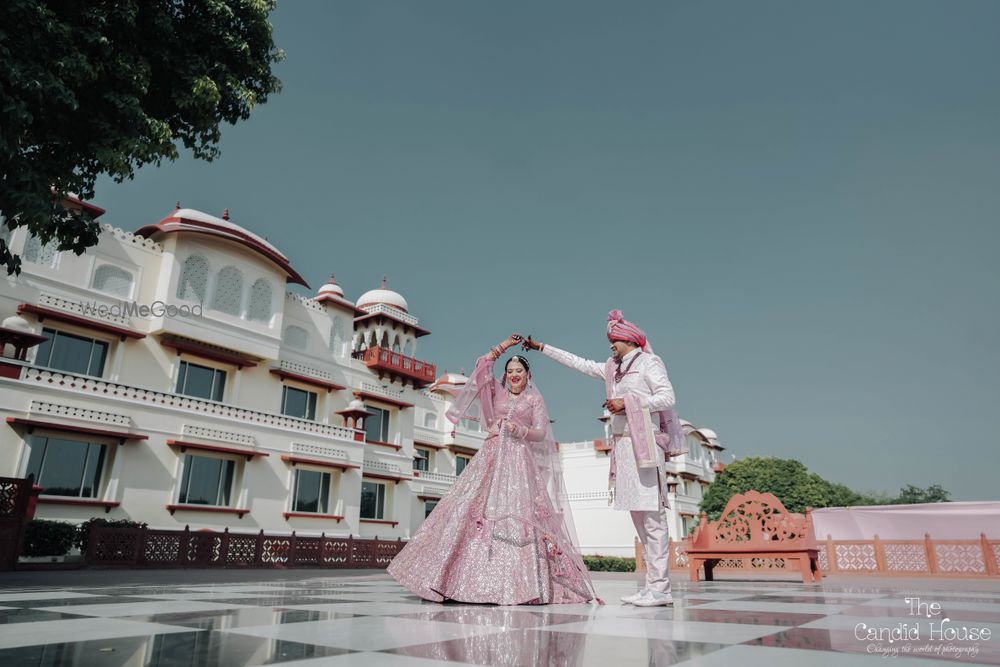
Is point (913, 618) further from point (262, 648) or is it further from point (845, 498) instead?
point (845, 498)

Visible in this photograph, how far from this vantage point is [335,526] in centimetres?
1805

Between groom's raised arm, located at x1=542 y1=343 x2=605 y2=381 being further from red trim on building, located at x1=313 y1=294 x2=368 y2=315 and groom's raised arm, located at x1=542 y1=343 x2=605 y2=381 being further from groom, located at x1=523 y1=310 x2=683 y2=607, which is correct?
red trim on building, located at x1=313 y1=294 x2=368 y2=315

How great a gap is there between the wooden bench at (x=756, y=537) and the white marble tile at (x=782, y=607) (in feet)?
14.7

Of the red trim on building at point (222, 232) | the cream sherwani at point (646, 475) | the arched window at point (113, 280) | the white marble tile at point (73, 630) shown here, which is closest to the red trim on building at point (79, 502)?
the arched window at point (113, 280)

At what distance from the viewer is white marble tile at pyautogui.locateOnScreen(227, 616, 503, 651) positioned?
195cm

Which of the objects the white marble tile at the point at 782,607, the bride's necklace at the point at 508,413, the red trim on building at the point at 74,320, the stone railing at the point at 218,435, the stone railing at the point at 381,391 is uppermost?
the stone railing at the point at 381,391

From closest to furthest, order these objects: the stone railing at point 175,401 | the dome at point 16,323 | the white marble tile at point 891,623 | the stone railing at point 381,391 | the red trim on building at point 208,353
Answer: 1. the white marble tile at point 891,623
2. the dome at point 16,323
3. the stone railing at point 175,401
4. the red trim on building at point 208,353
5. the stone railing at point 381,391

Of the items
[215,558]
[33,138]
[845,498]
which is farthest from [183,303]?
[845,498]

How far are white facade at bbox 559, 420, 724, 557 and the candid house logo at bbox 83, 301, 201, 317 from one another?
22129 millimetres

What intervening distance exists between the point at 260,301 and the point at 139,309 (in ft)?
11.1

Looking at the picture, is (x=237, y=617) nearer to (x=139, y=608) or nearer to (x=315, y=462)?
(x=139, y=608)

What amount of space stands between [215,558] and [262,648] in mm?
12669

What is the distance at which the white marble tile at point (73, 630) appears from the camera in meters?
1.90

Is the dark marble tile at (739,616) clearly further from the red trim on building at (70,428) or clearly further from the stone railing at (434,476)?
the stone railing at (434,476)
